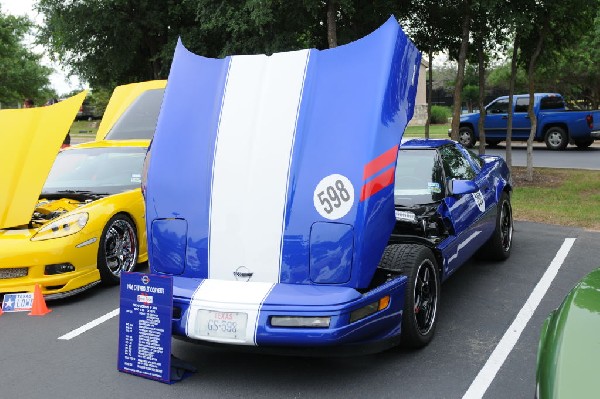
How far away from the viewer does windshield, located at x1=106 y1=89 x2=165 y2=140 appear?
8367 mm

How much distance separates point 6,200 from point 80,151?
73.2 inches

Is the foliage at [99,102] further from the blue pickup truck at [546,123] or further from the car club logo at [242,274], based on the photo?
the car club logo at [242,274]

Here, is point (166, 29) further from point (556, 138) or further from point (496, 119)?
point (556, 138)

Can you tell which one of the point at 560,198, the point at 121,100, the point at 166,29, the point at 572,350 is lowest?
the point at 560,198

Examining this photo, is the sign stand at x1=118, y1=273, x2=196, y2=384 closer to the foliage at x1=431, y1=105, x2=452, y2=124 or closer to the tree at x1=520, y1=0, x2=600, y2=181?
the tree at x1=520, y1=0, x2=600, y2=181

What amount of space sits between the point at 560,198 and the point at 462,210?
5967mm

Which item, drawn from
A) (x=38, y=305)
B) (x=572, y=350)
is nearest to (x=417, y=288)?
(x=572, y=350)

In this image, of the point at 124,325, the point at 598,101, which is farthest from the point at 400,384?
the point at 598,101

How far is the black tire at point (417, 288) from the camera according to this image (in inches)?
158

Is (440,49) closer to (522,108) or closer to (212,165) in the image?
(522,108)

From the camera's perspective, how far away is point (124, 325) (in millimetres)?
3955

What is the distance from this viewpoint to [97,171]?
7023 mm

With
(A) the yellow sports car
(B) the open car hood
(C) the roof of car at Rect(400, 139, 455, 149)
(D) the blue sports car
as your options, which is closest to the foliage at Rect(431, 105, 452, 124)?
(C) the roof of car at Rect(400, 139, 455, 149)

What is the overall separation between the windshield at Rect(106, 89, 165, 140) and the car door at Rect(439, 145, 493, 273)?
4256 millimetres
